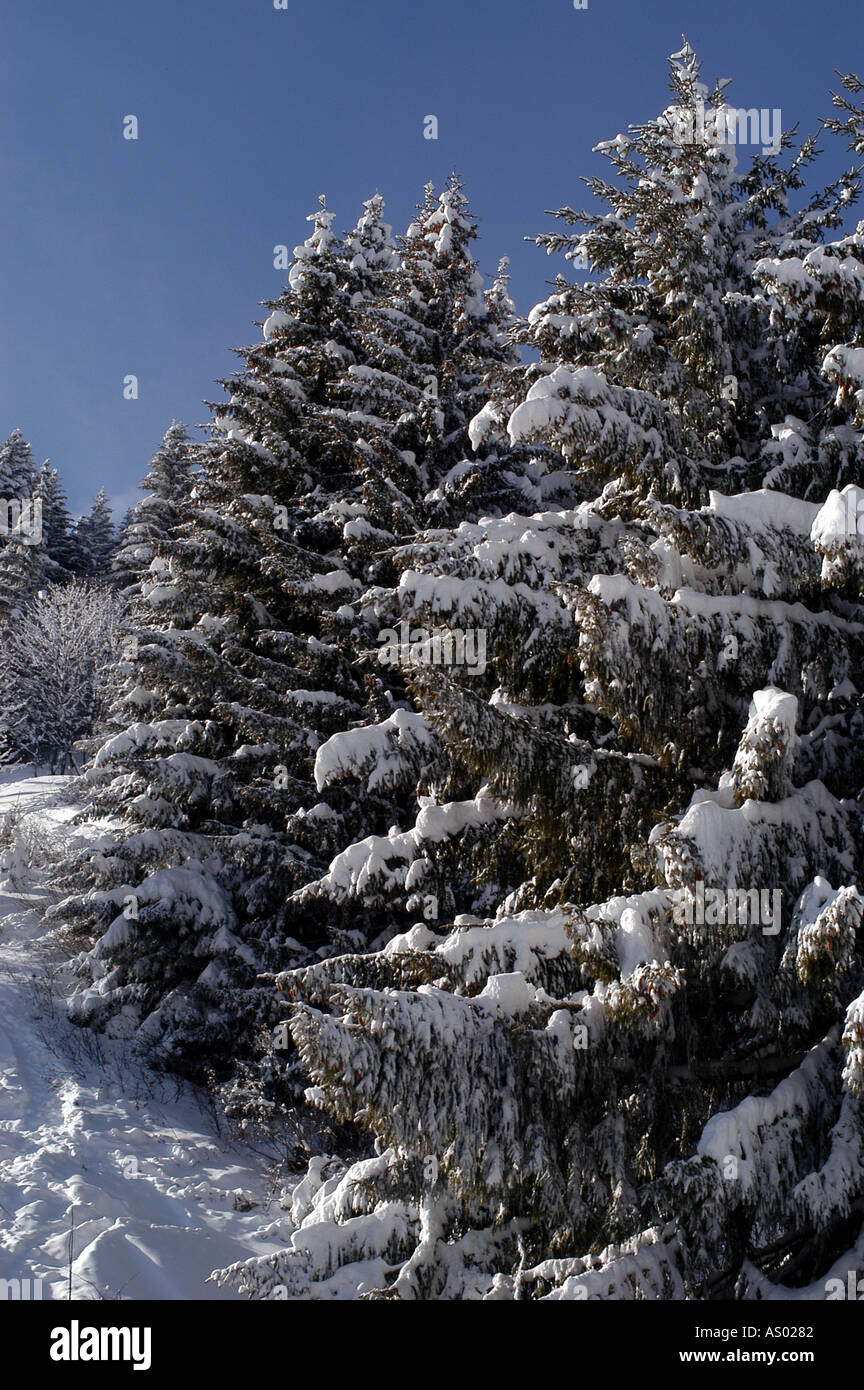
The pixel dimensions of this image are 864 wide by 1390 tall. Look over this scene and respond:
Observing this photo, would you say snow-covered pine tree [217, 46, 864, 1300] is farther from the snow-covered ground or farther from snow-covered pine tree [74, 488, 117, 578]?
snow-covered pine tree [74, 488, 117, 578]

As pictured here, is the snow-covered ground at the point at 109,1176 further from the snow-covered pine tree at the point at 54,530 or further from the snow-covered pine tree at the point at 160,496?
the snow-covered pine tree at the point at 54,530

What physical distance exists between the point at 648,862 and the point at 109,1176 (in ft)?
22.2

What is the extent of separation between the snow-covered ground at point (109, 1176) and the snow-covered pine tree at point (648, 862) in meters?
Result: 1.58

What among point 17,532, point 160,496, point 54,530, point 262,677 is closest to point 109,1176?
point 262,677

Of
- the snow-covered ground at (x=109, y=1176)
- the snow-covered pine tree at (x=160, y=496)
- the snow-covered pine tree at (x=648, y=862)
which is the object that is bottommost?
the snow-covered ground at (x=109, y=1176)

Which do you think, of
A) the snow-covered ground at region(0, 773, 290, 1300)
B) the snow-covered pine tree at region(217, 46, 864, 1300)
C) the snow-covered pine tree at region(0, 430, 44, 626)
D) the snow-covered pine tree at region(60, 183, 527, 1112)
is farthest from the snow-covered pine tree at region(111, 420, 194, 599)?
the snow-covered pine tree at region(217, 46, 864, 1300)

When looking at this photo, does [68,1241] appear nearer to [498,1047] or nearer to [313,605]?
→ [498,1047]

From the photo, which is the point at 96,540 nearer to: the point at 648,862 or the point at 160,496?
the point at 160,496

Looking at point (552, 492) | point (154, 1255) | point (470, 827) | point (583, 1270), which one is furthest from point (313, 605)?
point (583, 1270)

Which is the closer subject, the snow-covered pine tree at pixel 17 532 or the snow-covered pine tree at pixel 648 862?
the snow-covered pine tree at pixel 648 862

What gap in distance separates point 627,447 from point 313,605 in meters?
5.34

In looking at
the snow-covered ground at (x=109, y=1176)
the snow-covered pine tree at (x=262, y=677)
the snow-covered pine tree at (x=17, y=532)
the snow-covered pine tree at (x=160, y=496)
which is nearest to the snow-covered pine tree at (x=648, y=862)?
the snow-covered ground at (x=109, y=1176)

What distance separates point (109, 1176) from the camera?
25.9 feet

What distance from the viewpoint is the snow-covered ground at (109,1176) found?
6418 mm
